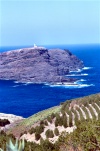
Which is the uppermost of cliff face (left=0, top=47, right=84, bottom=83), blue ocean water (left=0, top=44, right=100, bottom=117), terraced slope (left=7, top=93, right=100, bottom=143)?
cliff face (left=0, top=47, right=84, bottom=83)

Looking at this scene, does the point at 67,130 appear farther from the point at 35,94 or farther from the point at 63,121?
the point at 35,94

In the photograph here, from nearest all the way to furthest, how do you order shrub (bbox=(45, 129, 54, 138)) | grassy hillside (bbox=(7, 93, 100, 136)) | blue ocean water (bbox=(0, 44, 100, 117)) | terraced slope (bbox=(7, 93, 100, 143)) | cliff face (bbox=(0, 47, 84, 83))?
shrub (bbox=(45, 129, 54, 138)), terraced slope (bbox=(7, 93, 100, 143)), grassy hillside (bbox=(7, 93, 100, 136)), blue ocean water (bbox=(0, 44, 100, 117)), cliff face (bbox=(0, 47, 84, 83))

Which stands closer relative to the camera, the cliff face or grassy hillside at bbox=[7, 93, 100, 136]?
grassy hillside at bbox=[7, 93, 100, 136]

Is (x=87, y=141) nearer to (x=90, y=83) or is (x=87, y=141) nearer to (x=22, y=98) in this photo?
(x=22, y=98)

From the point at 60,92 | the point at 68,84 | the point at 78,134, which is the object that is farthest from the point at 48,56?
the point at 78,134

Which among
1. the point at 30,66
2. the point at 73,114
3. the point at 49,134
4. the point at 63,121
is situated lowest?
the point at 49,134

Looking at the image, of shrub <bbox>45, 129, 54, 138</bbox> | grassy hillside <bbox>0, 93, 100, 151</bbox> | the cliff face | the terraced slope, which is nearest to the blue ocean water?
the cliff face

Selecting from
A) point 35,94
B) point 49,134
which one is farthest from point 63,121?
point 35,94

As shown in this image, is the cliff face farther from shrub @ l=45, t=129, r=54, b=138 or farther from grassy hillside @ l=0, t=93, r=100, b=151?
shrub @ l=45, t=129, r=54, b=138

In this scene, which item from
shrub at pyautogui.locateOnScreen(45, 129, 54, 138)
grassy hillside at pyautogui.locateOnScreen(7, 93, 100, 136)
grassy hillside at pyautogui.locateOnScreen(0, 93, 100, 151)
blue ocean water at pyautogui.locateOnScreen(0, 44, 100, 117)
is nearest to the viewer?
grassy hillside at pyautogui.locateOnScreen(0, 93, 100, 151)
